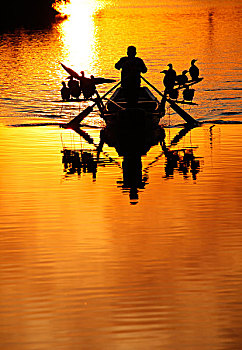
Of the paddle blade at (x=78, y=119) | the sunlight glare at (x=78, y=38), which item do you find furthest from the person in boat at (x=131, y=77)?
the sunlight glare at (x=78, y=38)

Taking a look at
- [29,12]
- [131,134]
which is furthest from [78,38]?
[131,134]

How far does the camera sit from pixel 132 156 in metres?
23.3

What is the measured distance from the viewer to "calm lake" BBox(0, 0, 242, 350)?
10.9m

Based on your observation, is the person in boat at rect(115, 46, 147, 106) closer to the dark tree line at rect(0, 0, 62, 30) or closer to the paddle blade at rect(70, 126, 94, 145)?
the paddle blade at rect(70, 126, 94, 145)

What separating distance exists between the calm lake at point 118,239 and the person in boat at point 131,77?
1466 mm

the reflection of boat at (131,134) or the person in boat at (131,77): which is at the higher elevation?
the person in boat at (131,77)

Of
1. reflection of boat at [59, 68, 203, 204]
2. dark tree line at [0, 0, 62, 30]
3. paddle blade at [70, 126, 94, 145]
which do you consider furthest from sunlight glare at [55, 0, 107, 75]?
reflection of boat at [59, 68, 203, 204]

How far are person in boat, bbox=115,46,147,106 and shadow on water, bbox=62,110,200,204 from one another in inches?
28.5

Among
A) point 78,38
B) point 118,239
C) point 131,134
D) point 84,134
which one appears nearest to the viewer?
point 118,239

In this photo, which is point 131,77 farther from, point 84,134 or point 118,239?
point 118,239

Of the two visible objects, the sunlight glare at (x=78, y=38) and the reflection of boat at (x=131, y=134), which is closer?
the reflection of boat at (x=131, y=134)

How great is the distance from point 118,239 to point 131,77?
10.5 metres

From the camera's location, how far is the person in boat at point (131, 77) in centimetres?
2461

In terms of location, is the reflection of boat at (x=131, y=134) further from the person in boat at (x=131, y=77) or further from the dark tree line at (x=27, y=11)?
the dark tree line at (x=27, y=11)
